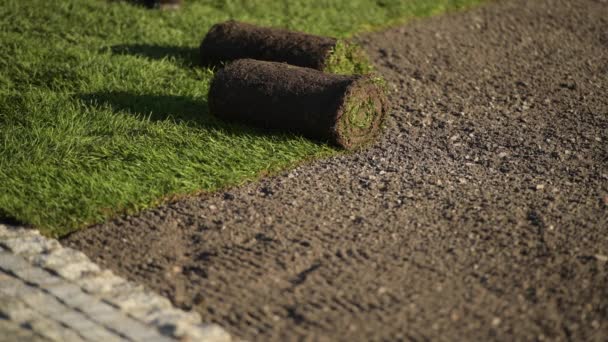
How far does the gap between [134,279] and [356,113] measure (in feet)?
7.50

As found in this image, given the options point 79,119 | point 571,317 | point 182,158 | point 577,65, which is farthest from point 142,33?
point 571,317

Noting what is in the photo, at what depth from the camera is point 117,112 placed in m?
6.29

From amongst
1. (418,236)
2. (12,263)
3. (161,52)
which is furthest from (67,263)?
(161,52)

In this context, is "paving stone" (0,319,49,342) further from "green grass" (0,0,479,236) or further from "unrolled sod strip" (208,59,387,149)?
"unrolled sod strip" (208,59,387,149)

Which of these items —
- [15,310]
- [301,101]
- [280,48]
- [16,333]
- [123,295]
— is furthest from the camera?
[280,48]

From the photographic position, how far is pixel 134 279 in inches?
167

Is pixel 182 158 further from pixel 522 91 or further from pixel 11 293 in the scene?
pixel 522 91

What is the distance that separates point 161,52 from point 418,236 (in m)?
3.94

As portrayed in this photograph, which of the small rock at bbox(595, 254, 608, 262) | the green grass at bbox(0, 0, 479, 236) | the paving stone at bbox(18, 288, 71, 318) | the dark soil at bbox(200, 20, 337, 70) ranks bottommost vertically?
the paving stone at bbox(18, 288, 71, 318)

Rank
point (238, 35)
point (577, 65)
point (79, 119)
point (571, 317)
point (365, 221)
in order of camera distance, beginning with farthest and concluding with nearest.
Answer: point (577, 65) < point (238, 35) < point (79, 119) < point (365, 221) < point (571, 317)

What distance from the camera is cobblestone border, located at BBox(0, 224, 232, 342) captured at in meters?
3.75

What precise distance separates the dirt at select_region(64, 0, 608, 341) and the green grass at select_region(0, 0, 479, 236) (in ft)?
0.82

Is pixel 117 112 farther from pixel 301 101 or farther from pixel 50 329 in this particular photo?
pixel 50 329

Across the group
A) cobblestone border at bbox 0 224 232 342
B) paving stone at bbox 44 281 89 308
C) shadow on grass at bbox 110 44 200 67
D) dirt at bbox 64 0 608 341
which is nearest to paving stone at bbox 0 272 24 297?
cobblestone border at bbox 0 224 232 342
